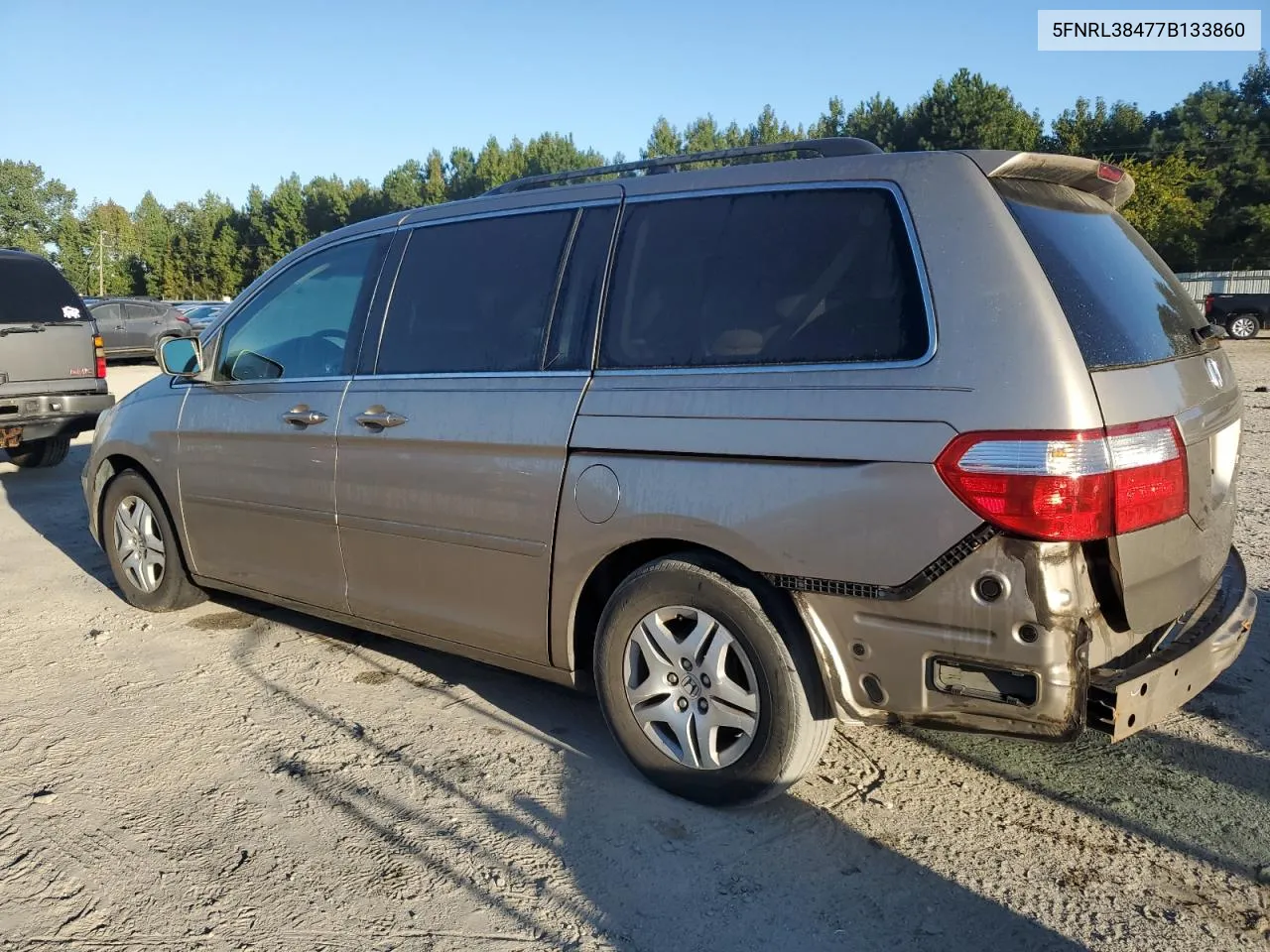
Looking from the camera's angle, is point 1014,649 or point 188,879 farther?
point 188,879

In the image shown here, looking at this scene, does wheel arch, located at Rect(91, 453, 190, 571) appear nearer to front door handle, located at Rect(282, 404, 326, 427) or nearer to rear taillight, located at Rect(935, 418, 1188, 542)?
front door handle, located at Rect(282, 404, 326, 427)

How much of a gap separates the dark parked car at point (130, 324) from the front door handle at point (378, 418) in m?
22.7

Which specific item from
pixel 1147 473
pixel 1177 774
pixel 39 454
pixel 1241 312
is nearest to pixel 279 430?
pixel 1147 473

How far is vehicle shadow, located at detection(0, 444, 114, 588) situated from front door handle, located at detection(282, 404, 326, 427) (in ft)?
8.07

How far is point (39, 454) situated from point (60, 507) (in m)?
2.24

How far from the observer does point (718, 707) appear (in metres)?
3.05

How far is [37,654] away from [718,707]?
344 centimetres

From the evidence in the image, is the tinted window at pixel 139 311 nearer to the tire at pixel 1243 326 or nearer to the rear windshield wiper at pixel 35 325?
the rear windshield wiper at pixel 35 325

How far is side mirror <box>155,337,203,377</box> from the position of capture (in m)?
4.81

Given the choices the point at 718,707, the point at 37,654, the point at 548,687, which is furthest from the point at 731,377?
the point at 37,654

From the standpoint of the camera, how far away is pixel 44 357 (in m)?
8.91

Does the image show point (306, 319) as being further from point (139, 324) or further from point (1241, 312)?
point (1241, 312)

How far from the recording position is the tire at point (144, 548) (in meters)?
5.06

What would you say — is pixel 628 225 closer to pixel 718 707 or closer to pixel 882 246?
pixel 882 246
